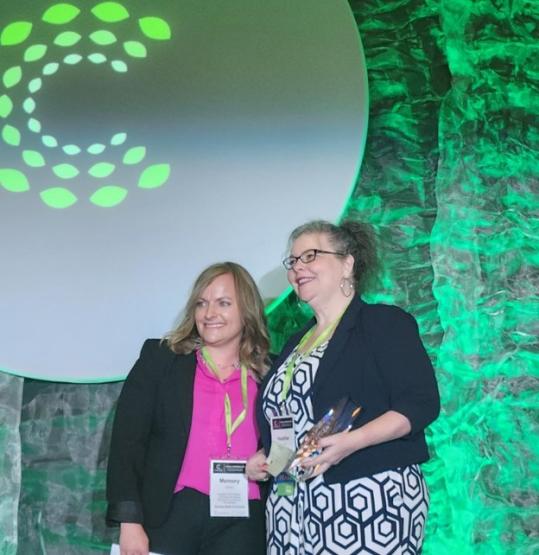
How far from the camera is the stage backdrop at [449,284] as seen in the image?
2.37 meters

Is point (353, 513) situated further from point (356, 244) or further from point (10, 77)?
point (10, 77)

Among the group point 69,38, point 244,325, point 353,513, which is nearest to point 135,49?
point 69,38

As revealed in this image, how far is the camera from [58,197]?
103 inches

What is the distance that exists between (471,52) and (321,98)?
1.56 ft

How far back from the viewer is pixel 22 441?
259cm

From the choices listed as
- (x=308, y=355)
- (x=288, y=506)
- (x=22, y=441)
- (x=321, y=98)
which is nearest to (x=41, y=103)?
(x=321, y=98)

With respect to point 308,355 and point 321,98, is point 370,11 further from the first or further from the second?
point 308,355

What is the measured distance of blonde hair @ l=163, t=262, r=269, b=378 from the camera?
217 centimetres

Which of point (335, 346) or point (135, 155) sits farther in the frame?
point (135, 155)

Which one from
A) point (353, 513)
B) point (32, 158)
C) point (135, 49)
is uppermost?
point (135, 49)

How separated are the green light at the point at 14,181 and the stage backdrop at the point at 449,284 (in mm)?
594

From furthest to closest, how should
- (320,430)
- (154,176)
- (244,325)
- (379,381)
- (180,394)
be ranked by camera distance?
(154,176), (244,325), (180,394), (379,381), (320,430)

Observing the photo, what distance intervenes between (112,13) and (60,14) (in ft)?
0.54

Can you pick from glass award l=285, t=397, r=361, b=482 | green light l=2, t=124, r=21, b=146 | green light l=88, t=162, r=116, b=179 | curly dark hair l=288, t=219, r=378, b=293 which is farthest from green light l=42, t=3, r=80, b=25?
glass award l=285, t=397, r=361, b=482
